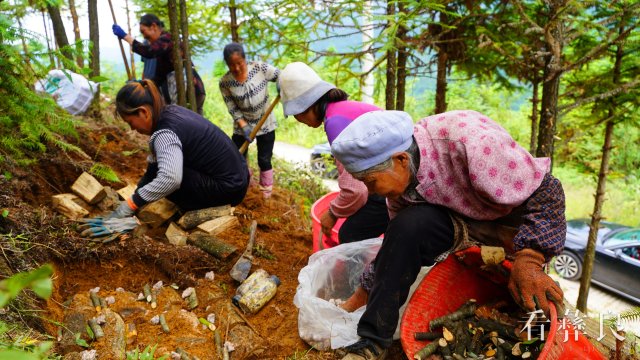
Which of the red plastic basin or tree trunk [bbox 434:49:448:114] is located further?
tree trunk [bbox 434:49:448:114]

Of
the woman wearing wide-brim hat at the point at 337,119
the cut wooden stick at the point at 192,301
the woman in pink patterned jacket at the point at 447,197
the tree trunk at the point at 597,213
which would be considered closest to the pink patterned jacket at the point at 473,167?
the woman in pink patterned jacket at the point at 447,197

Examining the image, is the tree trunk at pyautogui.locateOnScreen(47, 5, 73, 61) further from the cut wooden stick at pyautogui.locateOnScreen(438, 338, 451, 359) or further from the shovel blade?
the cut wooden stick at pyautogui.locateOnScreen(438, 338, 451, 359)

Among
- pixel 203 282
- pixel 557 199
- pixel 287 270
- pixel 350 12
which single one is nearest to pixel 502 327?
pixel 557 199

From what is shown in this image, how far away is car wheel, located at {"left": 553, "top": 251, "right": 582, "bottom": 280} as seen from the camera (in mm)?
7766

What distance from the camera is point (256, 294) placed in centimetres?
264

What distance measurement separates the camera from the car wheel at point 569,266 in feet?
25.5

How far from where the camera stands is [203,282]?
2748 millimetres

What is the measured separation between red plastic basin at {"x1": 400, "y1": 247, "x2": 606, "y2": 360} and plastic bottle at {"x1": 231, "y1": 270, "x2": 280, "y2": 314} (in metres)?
0.98

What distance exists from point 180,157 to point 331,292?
53.5 inches

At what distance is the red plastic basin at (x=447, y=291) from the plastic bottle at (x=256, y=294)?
982 mm

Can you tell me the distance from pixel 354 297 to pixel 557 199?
1.14 meters

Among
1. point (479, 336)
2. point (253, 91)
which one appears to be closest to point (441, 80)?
point (253, 91)

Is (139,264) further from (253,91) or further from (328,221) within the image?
(253,91)

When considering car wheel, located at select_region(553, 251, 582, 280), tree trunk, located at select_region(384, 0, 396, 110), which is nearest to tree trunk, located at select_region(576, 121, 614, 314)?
tree trunk, located at select_region(384, 0, 396, 110)
